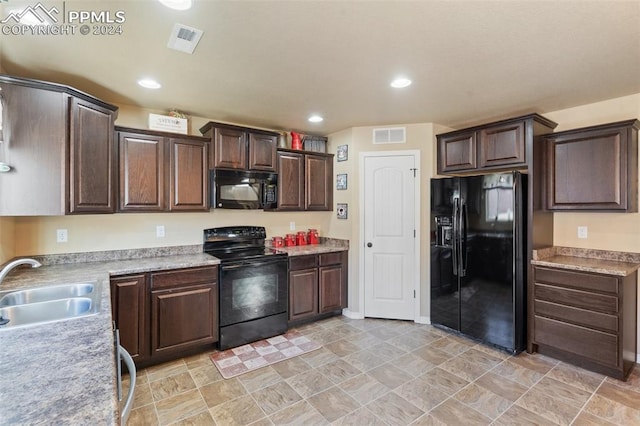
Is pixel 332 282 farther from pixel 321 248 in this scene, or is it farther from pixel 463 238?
pixel 463 238

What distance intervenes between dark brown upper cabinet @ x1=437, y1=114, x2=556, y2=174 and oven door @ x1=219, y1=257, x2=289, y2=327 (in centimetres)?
A: 227

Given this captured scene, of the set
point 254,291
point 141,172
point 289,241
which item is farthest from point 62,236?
point 289,241

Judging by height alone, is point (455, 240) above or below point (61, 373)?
above

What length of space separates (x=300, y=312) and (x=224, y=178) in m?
1.75

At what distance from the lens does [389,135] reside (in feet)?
12.5

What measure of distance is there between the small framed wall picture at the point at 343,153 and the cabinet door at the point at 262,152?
3.02 feet

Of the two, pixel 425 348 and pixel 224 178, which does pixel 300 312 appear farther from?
pixel 224 178

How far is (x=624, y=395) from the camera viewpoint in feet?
7.54

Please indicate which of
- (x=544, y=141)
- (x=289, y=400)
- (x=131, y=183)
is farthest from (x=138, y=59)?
(x=544, y=141)

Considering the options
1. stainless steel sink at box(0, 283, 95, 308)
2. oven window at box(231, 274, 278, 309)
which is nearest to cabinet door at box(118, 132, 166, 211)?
stainless steel sink at box(0, 283, 95, 308)

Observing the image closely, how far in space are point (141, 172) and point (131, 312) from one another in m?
1.26

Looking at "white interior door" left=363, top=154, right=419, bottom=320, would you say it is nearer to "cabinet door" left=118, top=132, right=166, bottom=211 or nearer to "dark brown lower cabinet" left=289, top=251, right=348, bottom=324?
"dark brown lower cabinet" left=289, top=251, right=348, bottom=324

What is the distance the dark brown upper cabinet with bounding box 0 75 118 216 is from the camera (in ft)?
6.75

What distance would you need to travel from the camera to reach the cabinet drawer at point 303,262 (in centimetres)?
355
